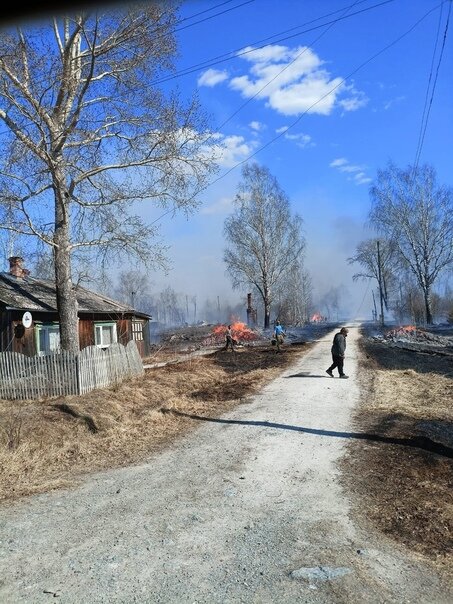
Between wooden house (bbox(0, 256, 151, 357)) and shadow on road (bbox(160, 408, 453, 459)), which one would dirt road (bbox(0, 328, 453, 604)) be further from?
wooden house (bbox(0, 256, 151, 357))

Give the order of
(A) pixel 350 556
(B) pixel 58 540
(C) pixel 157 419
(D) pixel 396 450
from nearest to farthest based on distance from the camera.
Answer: (A) pixel 350 556 → (B) pixel 58 540 → (D) pixel 396 450 → (C) pixel 157 419

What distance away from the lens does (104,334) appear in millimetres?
27734

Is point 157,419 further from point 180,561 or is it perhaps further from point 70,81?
point 70,81

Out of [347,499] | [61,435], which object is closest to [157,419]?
[61,435]

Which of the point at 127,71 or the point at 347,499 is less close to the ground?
the point at 127,71

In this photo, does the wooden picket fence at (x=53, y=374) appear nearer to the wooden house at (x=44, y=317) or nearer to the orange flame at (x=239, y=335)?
the wooden house at (x=44, y=317)

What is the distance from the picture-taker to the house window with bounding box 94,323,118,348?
88.3 ft

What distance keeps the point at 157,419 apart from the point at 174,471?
118 inches

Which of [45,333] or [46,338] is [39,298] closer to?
[45,333]

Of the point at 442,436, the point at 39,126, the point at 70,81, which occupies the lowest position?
the point at 442,436

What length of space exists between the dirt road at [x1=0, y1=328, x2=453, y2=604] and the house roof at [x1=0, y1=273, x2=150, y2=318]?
1542 cm

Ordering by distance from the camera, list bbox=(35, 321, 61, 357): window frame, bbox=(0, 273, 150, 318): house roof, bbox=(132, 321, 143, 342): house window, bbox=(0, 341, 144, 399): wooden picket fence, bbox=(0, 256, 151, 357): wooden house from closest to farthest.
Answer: bbox=(0, 341, 144, 399): wooden picket fence, bbox=(0, 256, 151, 357): wooden house, bbox=(0, 273, 150, 318): house roof, bbox=(35, 321, 61, 357): window frame, bbox=(132, 321, 143, 342): house window

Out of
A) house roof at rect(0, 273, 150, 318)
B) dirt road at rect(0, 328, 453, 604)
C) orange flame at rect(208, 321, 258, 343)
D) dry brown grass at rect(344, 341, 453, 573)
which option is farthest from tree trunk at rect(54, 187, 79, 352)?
orange flame at rect(208, 321, 258, 343)

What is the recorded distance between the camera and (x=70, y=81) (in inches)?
563
